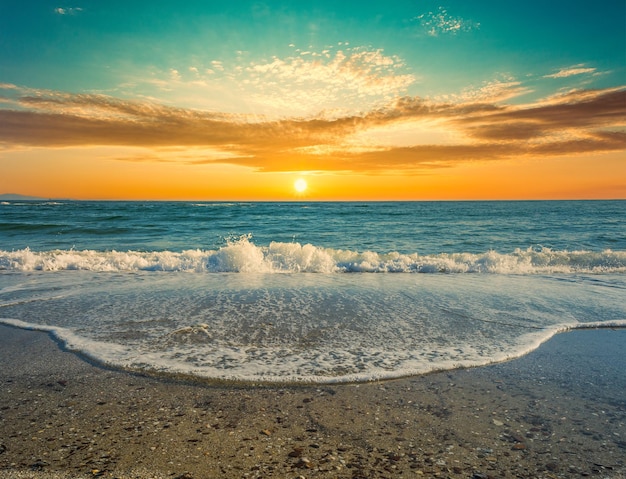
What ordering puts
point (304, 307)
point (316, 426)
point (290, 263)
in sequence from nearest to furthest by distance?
point (316, 426) < point (304, 307) < point (290, 263)

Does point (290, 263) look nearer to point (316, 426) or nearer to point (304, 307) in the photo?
point (304, 307)

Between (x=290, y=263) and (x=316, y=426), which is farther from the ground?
(x=316, y=426)

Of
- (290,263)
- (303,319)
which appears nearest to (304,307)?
(303,319)

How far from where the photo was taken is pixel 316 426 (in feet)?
10.6

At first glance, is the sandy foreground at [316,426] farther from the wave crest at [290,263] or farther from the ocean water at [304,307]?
the wave crest at [290,263]

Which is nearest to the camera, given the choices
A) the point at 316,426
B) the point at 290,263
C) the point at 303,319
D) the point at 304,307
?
the point at 316,426

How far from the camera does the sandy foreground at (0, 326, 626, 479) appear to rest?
8.89ft

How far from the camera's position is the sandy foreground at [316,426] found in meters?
2.71

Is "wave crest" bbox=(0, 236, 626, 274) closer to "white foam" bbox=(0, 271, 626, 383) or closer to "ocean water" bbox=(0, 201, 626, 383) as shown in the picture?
"ocean water" bbox=(0, 201, 626, 383)

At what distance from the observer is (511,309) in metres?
7.50

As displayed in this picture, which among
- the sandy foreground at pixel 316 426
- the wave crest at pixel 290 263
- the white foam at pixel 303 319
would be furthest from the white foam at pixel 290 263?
the sandy foreground at pixel 316 426

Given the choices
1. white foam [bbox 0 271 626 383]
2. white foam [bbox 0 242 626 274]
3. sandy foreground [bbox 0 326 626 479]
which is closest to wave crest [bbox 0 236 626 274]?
white foam [bbox 0 242 626 274]

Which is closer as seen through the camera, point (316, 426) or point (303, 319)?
point (316, 426)

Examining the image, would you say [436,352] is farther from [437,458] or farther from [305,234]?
[305,234]
